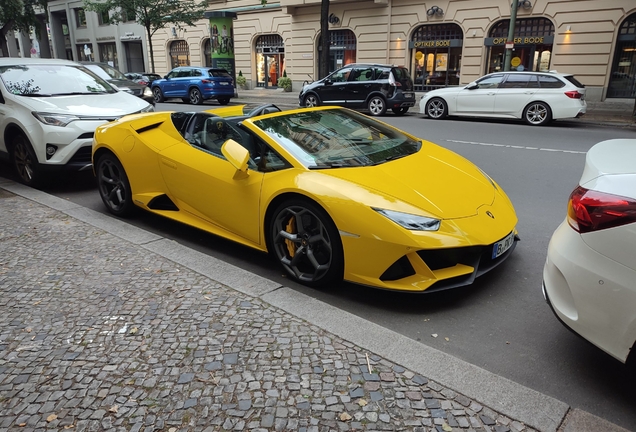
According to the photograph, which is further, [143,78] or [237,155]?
[143,78]

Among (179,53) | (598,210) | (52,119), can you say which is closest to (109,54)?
(179,53)

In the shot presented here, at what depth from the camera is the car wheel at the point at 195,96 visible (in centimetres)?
2166

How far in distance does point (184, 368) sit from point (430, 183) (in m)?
2.22

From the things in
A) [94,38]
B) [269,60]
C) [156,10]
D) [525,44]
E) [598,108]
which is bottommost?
[598,108]

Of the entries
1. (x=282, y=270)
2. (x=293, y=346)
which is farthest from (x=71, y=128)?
(x=293, y=346)

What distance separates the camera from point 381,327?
3.10 m

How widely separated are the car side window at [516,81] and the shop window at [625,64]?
7.57 metres

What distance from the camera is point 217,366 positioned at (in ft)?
8.93

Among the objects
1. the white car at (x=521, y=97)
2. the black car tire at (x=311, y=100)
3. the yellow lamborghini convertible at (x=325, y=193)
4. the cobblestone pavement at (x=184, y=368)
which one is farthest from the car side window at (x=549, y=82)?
the cobblestone pavement at (x=184, y=368)

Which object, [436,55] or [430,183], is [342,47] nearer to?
[436,55]

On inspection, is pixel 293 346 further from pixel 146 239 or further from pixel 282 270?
pixel 146 239

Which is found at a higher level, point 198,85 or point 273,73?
point 273,73

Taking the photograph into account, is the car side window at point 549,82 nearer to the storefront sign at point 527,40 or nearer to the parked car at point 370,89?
the parked car at point 370,89

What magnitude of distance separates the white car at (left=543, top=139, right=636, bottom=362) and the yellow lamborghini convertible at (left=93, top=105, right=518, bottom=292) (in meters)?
0.88
